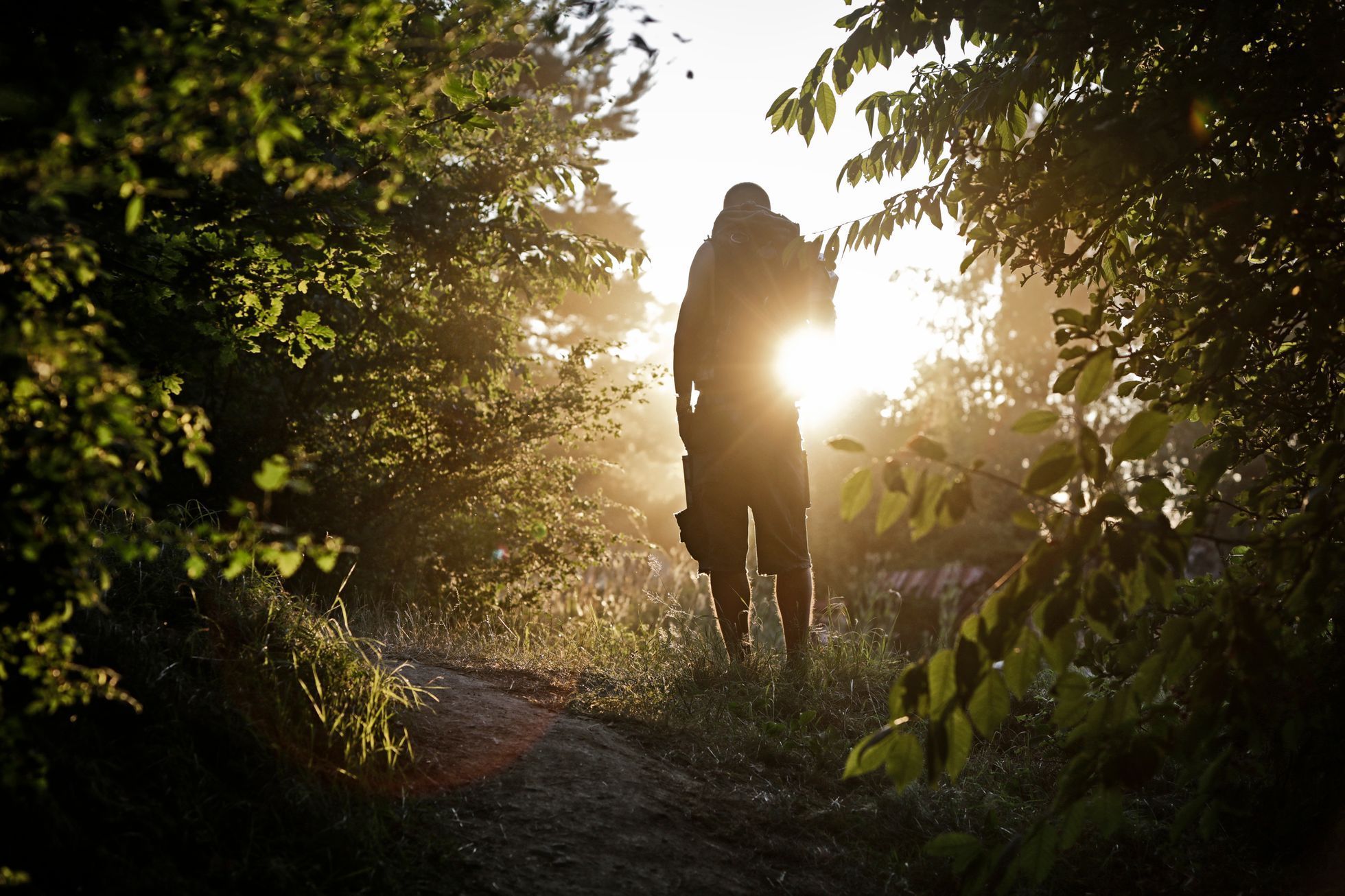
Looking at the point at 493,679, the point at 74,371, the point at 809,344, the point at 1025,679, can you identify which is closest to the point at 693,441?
the point at 809,344

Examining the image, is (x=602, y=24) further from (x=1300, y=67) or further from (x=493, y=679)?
(x=493, y=679)

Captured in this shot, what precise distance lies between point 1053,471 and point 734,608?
3.14 m

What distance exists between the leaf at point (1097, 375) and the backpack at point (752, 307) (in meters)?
2.81

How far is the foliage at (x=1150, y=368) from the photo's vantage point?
1.68 m

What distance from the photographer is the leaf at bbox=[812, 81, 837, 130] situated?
3027 millimetres

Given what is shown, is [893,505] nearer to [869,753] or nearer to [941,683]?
[941,683]

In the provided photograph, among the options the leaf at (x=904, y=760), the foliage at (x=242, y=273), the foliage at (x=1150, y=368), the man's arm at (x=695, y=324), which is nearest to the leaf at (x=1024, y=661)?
the foliage at (x=1150, y=368)

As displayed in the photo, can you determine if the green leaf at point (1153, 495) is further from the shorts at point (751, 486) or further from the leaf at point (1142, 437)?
the shorts at point (751, 486)

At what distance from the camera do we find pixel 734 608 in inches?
181

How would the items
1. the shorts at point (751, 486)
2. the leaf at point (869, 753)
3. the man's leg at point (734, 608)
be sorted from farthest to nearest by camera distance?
the man's leg at point (734, 608) < the shorts at point (751, 486) < the leaf at point (869, 753)

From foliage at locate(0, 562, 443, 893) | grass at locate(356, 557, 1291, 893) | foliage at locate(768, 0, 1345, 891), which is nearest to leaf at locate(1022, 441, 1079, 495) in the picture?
foliage at locate(768, 0, 1345, 891)

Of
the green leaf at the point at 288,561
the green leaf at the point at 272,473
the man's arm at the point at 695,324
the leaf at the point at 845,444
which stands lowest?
the green leaf at the point at 288,561

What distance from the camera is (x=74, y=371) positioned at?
4.41 feet

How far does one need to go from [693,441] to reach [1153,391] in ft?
7.60
